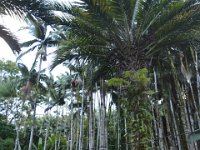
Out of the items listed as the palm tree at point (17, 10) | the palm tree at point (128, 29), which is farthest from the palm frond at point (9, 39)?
the palm tree at point (128, 29)

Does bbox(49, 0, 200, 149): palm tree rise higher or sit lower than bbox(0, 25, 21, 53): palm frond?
higher

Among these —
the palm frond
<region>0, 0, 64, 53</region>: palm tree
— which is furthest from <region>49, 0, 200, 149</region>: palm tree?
the palm frond

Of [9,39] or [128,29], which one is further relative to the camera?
[128,29]

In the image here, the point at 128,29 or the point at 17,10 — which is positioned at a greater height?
the point at 128,29

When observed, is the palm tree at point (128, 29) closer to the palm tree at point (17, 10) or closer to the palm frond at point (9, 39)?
the palm tree at point (17, 10)

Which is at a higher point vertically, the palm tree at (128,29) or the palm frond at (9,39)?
the palm tree at (128,29)

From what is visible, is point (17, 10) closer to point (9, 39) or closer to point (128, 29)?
point (9, 39)

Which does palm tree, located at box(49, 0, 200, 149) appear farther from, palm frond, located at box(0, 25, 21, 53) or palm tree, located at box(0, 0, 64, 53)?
palm frond, located at box(0, 25, 21, 53)

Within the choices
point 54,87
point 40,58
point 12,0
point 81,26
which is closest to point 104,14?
point 81,26

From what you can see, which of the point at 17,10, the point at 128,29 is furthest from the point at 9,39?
the point at 128,29

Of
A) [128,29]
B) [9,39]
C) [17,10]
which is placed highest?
[128,29]

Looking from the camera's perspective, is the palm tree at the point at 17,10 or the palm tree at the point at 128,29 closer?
the palm tree at the point at 17,10

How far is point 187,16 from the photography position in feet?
29.6

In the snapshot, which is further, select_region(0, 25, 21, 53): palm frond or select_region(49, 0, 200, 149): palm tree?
select_region(49, 0, 200, 149): palm tree
